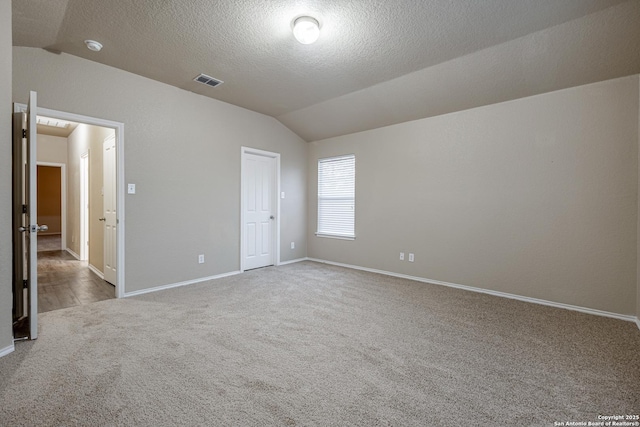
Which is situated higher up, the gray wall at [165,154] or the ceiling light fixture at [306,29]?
the ceiling light fixture at [306,29]

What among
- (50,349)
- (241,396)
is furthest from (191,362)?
(50,349)

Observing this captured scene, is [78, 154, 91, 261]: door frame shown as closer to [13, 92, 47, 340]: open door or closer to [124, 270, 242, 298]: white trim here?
[124, 270, 242, 298]: white trim

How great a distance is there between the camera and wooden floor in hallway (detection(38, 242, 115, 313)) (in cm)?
340

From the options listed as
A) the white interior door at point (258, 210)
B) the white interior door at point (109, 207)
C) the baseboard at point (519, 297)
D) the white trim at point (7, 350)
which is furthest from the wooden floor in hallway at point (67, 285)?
the baseboard at point (519, 297)

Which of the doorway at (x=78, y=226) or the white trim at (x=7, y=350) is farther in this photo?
the doorway at (x=78, y=226)

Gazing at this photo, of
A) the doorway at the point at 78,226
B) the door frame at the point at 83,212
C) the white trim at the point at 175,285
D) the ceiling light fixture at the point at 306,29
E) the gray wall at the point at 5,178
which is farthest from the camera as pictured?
the door frame at the point at 83,212

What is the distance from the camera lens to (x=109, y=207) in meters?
4.15

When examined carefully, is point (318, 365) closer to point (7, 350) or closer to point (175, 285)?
point (7, 350)

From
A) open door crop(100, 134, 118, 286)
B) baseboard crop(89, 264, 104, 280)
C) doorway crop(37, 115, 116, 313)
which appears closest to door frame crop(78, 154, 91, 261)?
doorway crop(37, 115, 116, 313)

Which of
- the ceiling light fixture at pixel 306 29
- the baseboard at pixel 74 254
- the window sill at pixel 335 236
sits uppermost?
the ceiling light fixture at pixel 306 29

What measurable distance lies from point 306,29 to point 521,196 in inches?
126

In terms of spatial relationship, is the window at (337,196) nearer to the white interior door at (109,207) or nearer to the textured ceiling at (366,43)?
the textured ceiling at (366,43)

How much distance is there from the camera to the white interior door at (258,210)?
197 inches

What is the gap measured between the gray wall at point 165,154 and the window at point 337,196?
1.39m
